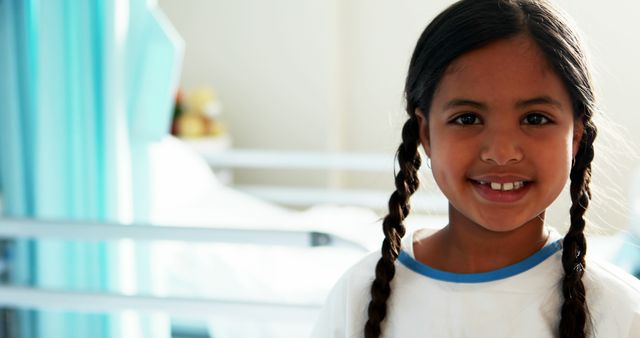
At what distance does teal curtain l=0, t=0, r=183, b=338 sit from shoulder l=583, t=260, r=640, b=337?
0.97m

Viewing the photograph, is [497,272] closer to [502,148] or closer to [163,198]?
[502,148]

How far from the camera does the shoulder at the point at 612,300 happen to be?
0.93 m

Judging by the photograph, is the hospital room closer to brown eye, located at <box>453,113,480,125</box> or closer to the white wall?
brown eye, located at <box>453,113,480,125</box>

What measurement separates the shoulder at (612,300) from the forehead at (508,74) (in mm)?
217

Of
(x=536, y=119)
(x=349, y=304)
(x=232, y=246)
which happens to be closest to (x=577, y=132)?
(x=536, y=119)

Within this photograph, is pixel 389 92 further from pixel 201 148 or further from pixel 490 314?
pixel 490 314

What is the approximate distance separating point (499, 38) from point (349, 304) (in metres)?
0.38

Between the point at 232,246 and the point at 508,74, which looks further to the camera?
the point at 232,246

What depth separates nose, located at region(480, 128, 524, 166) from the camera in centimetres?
92

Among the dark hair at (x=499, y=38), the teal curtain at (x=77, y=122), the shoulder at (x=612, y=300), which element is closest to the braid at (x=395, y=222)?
the dark hair at (x=499, y=38)

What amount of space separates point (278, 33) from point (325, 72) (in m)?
0.27

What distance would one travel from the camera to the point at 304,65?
3441mm

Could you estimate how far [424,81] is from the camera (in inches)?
39.6

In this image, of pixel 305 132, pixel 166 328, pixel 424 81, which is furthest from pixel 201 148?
pixel 424 81
